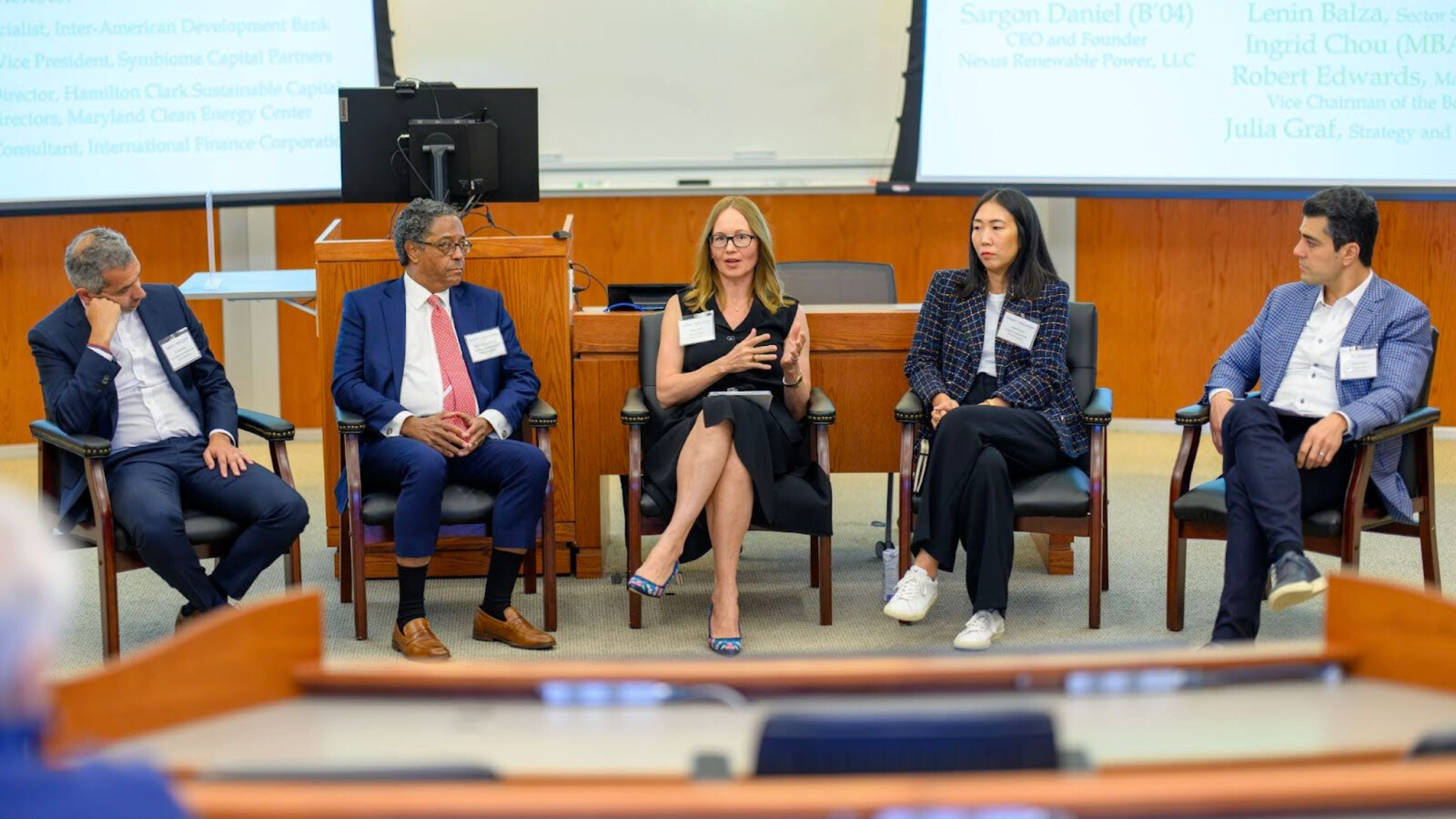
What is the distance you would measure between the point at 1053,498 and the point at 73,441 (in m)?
2.52

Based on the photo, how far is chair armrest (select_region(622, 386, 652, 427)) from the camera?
414cm

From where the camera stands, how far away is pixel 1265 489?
375 centimetres

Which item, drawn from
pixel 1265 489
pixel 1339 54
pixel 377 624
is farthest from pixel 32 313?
pixel 1339 54

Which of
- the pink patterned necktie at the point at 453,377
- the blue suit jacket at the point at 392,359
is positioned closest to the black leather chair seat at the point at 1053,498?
the blue suit jacket at the point at 392,359

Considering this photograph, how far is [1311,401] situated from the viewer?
403cm

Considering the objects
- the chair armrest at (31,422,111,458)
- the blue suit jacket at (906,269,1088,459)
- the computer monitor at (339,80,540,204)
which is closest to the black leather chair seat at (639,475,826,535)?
the blue suit jacket at (906,269,1088,459)

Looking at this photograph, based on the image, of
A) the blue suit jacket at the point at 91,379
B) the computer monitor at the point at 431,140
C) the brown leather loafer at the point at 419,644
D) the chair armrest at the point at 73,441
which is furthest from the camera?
the computer monitor at the point at 431,140

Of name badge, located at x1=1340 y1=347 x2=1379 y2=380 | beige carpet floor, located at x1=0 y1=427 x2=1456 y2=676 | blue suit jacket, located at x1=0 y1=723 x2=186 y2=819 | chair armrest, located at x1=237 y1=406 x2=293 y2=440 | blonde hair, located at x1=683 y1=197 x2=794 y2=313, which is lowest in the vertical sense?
beige carpet floor, located at x1=0 y1=427 x2=1456 y2=676

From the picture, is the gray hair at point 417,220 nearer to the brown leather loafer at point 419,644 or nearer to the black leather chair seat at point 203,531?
the black leather chair seat at point 203,531

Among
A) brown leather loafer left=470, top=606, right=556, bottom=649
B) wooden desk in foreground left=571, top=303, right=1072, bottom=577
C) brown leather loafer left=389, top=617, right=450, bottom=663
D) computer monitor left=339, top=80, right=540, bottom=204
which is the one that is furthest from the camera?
computer monitor left=339, top=80, right=540, bottom=204

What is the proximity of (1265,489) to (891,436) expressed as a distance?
132cm

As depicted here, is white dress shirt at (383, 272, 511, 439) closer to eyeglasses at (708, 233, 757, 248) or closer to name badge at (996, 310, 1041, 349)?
eyeglasses at (708, 233, 757, 248)

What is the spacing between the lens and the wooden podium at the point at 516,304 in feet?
14.8

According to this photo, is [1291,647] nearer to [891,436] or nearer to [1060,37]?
[891,436]
